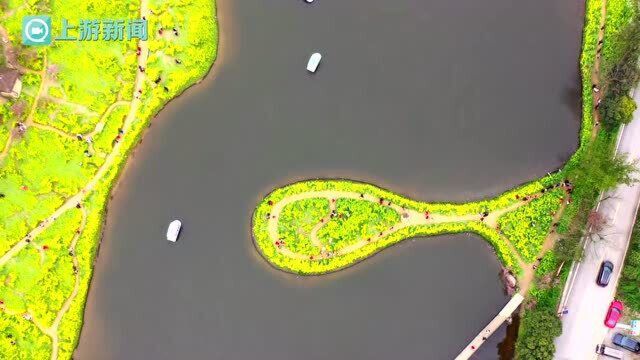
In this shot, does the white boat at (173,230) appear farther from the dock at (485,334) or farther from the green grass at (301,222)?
the dock at (485,334)

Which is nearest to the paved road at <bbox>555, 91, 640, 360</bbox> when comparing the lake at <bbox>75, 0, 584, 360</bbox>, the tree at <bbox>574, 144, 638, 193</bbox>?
the tree at <bbox>574, 144, 638, 193</bbox>

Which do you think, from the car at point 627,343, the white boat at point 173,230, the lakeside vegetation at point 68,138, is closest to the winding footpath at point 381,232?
the white boat at point 173,230

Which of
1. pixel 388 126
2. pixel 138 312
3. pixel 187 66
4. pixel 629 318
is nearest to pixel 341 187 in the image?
pixel 388 126

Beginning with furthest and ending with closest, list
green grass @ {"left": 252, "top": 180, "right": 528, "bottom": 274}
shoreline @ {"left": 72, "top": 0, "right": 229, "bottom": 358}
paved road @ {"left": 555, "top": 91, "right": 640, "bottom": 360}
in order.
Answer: shoreline @ {"left": 72, "top": 0, "right": 229, "bottom": 358} < green grass @ {"left": 252, "top": 180, "right": 528, "bottom": 274} < paved road @ {"left": 555, "top": 91, "right": 640, "bottom": 360}

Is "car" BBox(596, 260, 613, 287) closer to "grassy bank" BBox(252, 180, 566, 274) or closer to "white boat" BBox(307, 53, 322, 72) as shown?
"grassy bank" BBox(252, 180, 566, 274)

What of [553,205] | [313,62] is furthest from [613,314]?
[313,62]
